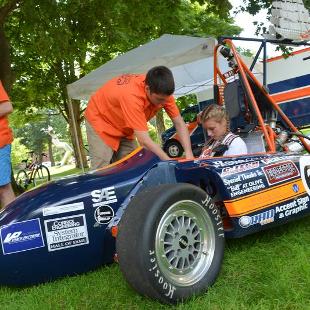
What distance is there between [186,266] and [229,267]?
0.44 metres

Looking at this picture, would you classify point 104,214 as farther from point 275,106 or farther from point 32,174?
point 32,174

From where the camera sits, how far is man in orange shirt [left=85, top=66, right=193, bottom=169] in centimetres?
331

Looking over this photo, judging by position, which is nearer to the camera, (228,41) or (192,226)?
(192,226)

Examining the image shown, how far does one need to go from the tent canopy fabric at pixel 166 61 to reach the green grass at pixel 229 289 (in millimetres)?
5143

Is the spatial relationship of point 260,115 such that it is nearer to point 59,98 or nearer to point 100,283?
point 100,283

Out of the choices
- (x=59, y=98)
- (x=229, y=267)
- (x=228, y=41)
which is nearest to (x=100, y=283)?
(x=229, y=267)

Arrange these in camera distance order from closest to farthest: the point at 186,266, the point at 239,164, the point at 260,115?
the point at 186,266 < the point at 239,164 < the point at 260,115

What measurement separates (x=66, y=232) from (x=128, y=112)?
1180 mm

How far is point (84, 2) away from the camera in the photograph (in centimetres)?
891

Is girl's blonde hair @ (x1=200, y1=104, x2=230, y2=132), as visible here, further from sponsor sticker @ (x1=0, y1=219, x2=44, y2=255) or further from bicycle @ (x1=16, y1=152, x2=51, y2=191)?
bicycle @ (x1=16, y1=152, x2=51, y2=191)

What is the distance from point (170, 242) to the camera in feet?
7.84

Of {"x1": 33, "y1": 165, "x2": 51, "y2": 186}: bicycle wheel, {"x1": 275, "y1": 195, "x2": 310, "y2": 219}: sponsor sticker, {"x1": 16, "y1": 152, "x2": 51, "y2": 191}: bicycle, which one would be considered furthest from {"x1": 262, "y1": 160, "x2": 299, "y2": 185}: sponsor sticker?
{"x1": 33, "y1": 165, "x2": 51, "y2": 186}: bicycle wheel

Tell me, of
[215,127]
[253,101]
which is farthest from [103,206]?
[253,101]

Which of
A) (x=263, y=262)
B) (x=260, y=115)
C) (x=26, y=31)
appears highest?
(x=26, y=31)
